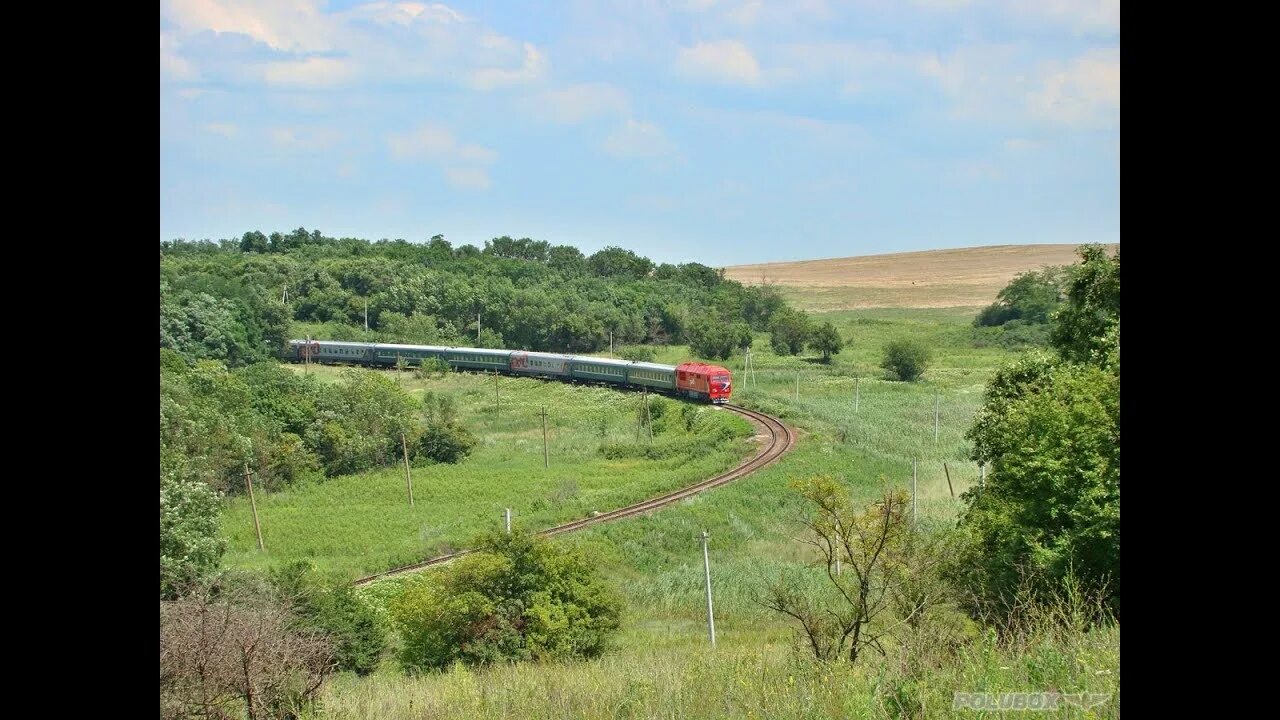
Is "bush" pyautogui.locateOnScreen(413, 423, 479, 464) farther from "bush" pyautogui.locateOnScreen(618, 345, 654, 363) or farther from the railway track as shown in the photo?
"bush" pyautogui.locateOnScreen(618, 345, 654, 363)

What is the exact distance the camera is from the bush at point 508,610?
54.6 ft

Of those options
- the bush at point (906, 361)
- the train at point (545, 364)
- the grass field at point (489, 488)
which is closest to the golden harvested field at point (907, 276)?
the bush at point (906, 361)

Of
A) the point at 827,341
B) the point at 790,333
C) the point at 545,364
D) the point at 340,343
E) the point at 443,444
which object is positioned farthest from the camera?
the point at 790,333

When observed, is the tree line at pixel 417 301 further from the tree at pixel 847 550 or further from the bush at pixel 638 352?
the tree at pixel 847 550

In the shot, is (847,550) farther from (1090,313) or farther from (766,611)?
(1090,313)

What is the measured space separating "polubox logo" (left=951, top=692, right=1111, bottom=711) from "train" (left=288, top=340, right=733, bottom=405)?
1702 inches

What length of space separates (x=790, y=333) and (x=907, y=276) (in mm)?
60222

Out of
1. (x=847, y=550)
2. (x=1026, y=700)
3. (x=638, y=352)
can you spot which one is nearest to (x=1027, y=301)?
(x=638, y=352)

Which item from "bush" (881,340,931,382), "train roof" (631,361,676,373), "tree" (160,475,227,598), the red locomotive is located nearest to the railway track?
the red locomotive

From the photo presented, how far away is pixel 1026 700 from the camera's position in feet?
12.1

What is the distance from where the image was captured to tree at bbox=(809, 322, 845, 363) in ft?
223
